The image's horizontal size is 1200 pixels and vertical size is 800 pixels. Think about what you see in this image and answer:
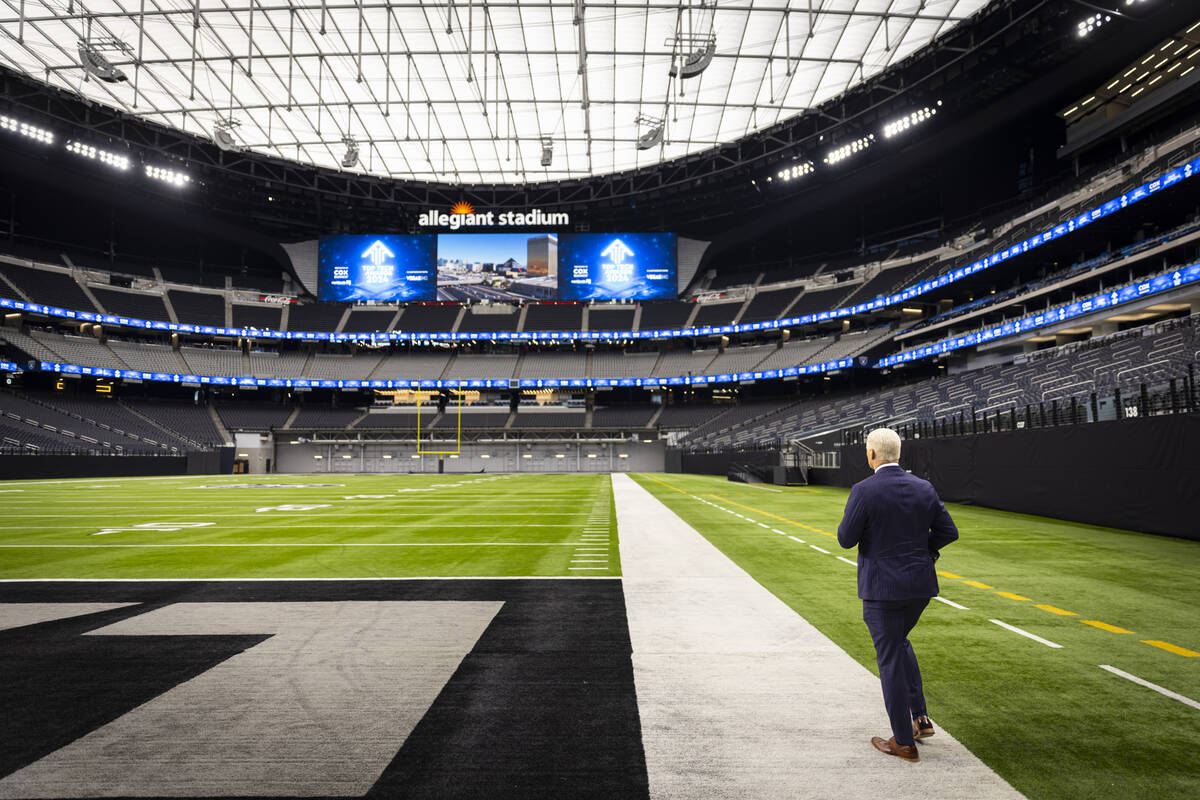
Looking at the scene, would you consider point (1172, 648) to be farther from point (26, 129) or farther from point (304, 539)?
point (26, 129)

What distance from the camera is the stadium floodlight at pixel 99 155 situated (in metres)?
45.2

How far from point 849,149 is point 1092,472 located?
1445 inches

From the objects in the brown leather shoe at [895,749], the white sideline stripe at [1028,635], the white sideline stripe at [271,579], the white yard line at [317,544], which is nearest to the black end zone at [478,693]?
the white sideline stripe at [271,579]

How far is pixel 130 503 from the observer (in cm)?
1981

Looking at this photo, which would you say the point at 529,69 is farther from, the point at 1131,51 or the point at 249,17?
the point at 1131,51

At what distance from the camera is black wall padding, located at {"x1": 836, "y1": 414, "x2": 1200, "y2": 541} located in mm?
11484

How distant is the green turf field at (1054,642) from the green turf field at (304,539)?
3.34 meters

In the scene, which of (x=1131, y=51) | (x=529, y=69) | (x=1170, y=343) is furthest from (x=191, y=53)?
(x=1131, y=51)

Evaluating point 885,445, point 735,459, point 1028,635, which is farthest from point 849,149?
point 885,445

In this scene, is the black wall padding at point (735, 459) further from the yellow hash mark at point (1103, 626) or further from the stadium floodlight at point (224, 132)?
the stadium floodlight at point (224, 132)

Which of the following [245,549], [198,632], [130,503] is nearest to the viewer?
[198,632]

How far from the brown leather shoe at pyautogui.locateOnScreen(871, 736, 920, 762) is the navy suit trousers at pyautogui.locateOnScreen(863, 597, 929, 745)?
3 cm

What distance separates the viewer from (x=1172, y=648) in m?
5.15

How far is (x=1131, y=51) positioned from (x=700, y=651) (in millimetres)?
41806
